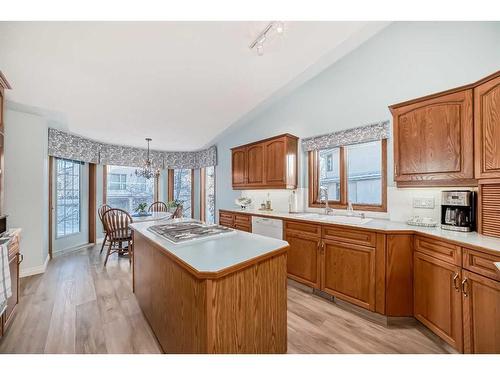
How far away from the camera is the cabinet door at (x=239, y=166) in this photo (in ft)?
12.4

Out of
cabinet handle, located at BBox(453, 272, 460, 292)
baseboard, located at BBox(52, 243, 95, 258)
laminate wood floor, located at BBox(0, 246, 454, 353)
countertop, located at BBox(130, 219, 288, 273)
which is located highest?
countertop, located at BBox(130, 219, 288, 273)

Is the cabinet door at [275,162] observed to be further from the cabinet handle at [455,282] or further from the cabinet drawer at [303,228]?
the cabinet handle at [455,282]

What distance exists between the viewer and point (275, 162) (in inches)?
126

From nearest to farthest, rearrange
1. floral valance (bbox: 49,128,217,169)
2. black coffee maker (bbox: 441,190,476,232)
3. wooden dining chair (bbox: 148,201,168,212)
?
black coffee maker (bbox: 441,190,476,232) < floral valance (bbox: 49,128,217,169) < wooden dining chair (bbox: 148,201,168,212)

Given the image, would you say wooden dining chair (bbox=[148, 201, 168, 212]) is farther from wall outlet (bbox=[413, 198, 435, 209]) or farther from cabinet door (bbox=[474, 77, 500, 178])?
cabinet door (bbox=[474, 77, 500, 178])

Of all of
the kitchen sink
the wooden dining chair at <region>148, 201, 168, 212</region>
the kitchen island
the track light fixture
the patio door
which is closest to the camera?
the kitchen island

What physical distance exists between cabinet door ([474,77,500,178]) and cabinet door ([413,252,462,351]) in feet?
2.37

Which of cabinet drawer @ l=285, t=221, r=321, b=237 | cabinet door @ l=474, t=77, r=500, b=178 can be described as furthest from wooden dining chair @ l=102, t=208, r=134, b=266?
cabinet door @ l=474, t=77, r=500, b=178

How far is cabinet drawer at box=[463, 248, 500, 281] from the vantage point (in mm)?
1218

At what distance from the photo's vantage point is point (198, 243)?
1.39 m

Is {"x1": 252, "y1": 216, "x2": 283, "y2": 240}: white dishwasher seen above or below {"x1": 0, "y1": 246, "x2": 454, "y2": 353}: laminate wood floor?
above

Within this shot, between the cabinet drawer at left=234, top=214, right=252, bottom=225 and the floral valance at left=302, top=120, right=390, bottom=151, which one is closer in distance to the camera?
the floral valance at left=302, top=120, right=390, bottom=151

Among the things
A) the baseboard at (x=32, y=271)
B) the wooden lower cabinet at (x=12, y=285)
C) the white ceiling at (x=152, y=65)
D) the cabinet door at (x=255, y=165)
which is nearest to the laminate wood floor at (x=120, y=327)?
the wooden lower cabinet at (x=12, y=285)

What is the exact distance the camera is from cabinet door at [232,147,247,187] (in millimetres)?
3765
